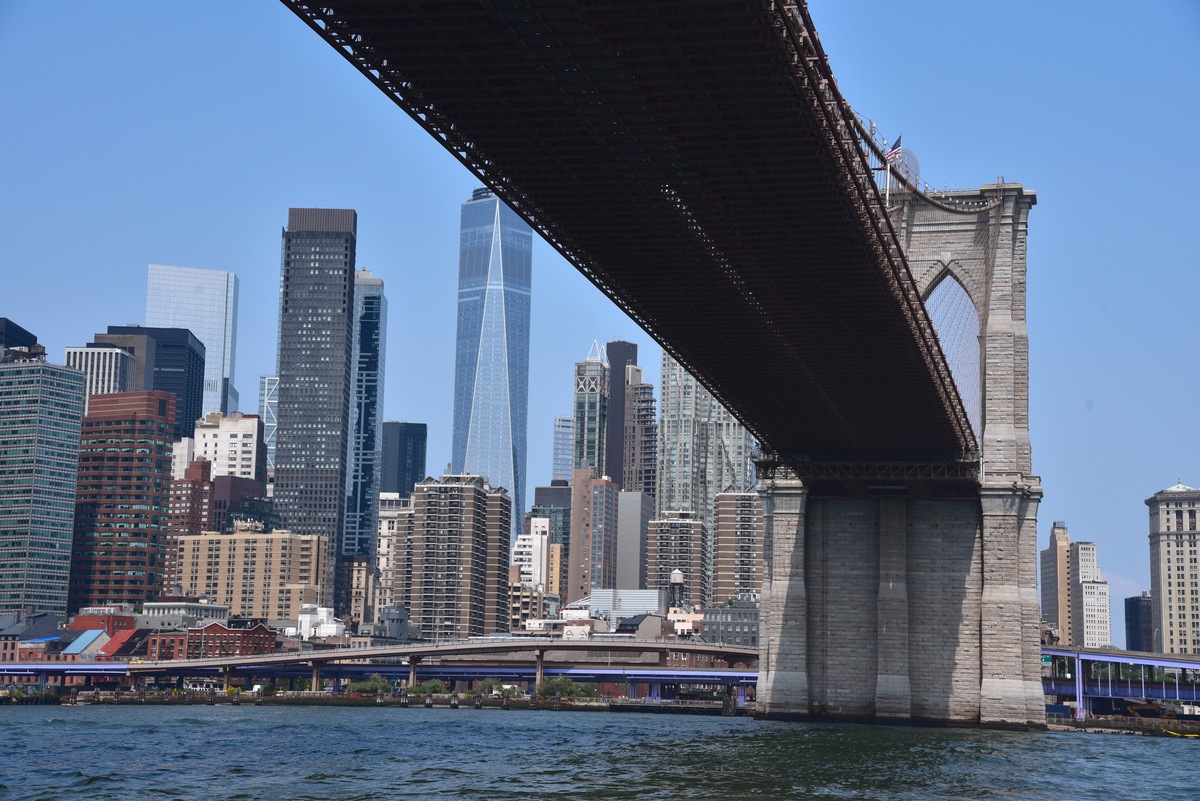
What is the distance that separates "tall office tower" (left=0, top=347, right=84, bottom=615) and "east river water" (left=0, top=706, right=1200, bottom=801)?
12641 centimetres

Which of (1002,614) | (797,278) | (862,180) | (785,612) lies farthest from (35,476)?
(862,180)

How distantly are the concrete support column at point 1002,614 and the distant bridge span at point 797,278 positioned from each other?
97 millimetres

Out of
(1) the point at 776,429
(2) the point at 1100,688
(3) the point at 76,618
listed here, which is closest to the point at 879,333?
(1) the point at 776,429

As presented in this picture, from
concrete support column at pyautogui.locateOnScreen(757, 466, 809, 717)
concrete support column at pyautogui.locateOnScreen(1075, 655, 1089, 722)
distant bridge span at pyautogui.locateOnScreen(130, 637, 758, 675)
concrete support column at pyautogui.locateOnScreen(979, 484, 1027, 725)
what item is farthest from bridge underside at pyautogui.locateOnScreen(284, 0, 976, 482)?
distant bridge span at pyautogui.locateOnScreen(130, 637, 758, 675)

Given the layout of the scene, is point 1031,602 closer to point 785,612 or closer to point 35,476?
point 785,612

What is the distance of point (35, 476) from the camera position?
194 m

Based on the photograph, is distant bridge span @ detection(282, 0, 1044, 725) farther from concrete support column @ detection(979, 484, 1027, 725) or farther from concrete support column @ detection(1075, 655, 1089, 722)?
concrete support column @ detection(1075, 655, 1089, 722)

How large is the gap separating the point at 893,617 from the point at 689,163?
40.4 m

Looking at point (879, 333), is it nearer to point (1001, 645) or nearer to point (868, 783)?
point (868, 783)

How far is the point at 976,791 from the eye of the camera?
4003 cm

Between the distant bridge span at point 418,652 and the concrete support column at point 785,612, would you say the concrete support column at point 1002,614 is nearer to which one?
the concrete support column at point 785,612

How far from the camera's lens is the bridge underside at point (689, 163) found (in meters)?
30.6

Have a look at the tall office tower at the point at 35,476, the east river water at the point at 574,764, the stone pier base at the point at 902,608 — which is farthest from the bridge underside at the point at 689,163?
the tall office tower at the point at 35,476

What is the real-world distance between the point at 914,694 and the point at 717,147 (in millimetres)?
42692
